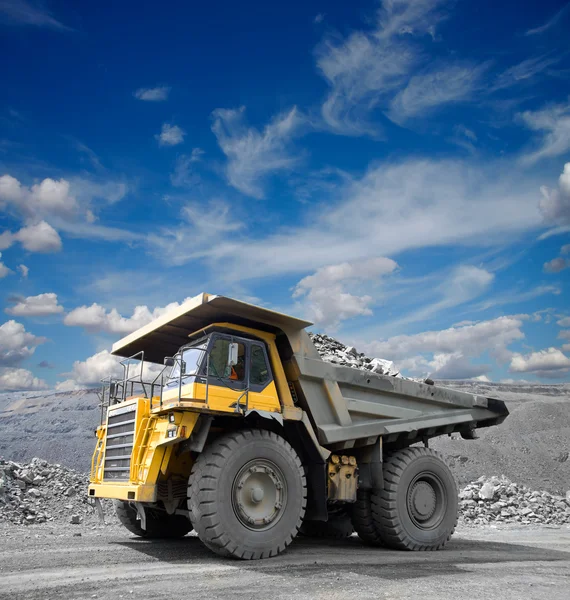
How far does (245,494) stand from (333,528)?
3.34 meters

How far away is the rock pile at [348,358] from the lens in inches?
419

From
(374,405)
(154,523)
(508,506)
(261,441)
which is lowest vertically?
(154,523)

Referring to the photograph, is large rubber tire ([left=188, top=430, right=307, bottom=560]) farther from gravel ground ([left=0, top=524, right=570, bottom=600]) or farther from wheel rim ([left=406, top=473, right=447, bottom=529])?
wheel rim ([left=406, top=473, right=447, bottom=529])

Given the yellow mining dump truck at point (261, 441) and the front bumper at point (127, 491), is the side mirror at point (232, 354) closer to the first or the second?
the yellow mining dump truck at point (261, 441)

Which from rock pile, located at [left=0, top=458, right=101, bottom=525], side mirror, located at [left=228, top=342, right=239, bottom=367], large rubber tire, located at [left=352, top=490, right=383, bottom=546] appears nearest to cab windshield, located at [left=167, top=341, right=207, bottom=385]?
side mirror, located at [left=228, top=342, right=239, bottom=367]

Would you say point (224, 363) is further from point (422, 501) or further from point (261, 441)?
point (422, 501)

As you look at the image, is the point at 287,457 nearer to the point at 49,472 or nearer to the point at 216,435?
the point at 216,435

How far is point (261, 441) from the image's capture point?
7.24 meters

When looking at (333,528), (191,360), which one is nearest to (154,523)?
(333,528)

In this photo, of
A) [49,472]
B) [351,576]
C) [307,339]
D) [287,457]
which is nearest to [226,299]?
[307,339]

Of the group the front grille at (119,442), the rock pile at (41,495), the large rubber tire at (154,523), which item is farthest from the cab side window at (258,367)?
the rock pile at (41,495)

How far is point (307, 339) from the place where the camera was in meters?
8.52

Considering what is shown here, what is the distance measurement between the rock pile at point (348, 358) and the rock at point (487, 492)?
5.33 metres

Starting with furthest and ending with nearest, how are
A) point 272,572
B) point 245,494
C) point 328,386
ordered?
point 328,386
point 245,494
point 272,572
